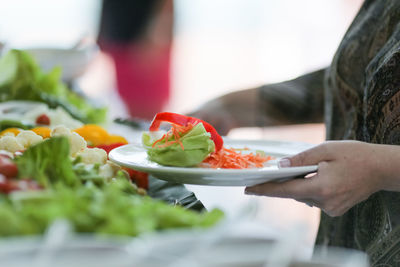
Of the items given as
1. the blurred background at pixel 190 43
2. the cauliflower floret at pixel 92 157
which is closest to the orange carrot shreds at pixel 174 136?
the cauliflower floret at pixel 92 157

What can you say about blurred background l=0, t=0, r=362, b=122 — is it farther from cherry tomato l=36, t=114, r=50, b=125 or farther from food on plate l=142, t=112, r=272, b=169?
food on plate l=142, t=112, r=272, b=169

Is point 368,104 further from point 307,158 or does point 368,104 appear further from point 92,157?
point 92,157

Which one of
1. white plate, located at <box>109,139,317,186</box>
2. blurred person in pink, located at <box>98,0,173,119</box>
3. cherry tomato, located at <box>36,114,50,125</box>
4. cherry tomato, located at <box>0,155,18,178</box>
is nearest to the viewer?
cherry tomato, located at <box>0,155,18,178</box>

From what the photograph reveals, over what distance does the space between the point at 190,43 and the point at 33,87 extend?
5.87 meters

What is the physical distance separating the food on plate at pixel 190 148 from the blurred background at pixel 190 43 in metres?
1.68

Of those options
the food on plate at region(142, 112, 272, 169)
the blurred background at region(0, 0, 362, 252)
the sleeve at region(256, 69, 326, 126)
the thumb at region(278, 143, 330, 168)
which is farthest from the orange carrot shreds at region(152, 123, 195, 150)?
the blurred background at region(0, 0, 362, 252)

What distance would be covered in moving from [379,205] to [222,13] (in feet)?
22.5

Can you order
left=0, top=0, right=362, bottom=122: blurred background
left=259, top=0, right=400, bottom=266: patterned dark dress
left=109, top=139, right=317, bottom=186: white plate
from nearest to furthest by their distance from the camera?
1. left=109, top=139, right=317, bottom=186: white plate
2. left=259, top=0, right=400, bottom=266: patterned dark dress
3. left=0, top=0, right=362, bottom=122: blurred background

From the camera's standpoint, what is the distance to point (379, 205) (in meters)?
1.27

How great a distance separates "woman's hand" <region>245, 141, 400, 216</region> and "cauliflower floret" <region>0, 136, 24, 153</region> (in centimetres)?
44

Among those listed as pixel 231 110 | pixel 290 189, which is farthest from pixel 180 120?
pixel 231 110

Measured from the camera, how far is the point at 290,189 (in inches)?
34.2

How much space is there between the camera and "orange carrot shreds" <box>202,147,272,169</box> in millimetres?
932

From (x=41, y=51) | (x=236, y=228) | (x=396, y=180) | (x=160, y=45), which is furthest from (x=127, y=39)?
(x=236, y=228)
